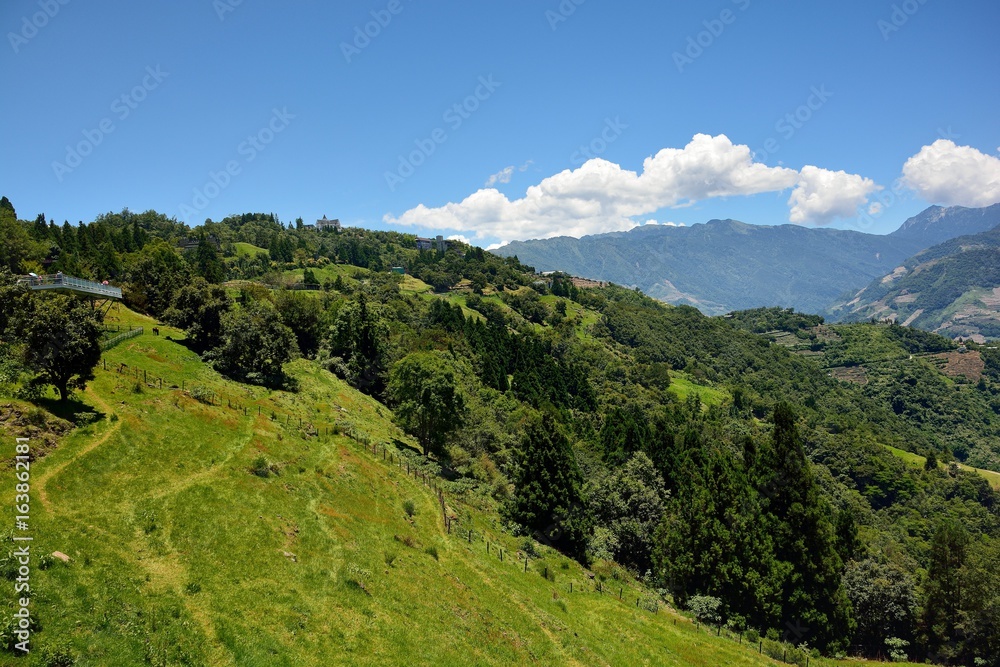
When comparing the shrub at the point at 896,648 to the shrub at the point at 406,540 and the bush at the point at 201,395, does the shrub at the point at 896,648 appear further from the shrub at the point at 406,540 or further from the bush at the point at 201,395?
the bush at the point at 201,395

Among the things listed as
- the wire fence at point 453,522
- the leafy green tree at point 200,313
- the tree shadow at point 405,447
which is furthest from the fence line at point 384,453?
the leafy green tree at point 200,313

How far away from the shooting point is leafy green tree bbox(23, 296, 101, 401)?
33.6 m

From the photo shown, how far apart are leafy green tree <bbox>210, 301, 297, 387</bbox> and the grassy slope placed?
55.0 ft

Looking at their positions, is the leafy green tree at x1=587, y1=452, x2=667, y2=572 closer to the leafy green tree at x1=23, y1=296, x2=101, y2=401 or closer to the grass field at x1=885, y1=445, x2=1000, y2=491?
the leafy green tree at x1=23, y1=296, x2=101, y2=401

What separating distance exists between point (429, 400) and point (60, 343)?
34.6 metres

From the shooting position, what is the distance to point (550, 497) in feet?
172

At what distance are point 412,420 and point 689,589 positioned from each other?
34.4 m

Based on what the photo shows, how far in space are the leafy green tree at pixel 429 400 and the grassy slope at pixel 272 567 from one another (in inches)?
519

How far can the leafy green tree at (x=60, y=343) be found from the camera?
3356 centimetres

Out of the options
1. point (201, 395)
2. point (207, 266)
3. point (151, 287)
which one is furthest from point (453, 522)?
point (207, 266)

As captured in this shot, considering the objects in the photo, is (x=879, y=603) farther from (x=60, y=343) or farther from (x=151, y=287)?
(x=151, y=287)

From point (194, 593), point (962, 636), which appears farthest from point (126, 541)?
point (962, 636)

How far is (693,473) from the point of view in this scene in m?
69.4

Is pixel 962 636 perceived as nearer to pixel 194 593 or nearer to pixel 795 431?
pixel 795 431
